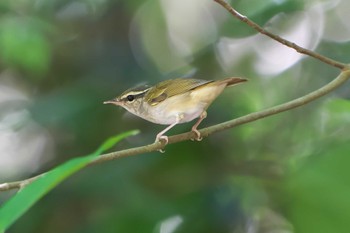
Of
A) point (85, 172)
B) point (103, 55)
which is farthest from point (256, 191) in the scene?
point (103, 55)

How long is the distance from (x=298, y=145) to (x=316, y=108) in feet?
0.34

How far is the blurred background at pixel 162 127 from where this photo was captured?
1.36 metres

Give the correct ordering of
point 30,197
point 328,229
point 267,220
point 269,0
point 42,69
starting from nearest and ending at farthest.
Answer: point 30,197, point 328,229, point 269,0, point 267,220, point 42,69

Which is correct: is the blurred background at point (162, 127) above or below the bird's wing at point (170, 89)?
below

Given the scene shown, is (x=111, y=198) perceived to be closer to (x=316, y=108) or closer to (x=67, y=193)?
(x=67, y=193)

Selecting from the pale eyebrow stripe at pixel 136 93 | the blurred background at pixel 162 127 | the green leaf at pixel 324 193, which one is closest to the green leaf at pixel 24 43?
the blurred background at pixel 162 127

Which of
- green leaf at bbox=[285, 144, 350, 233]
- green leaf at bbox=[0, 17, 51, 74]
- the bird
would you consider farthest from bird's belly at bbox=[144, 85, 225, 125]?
green leaf at bbox=[0, 17, 51, 74]

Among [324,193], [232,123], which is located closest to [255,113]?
[232,123]

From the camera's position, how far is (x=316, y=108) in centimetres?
140

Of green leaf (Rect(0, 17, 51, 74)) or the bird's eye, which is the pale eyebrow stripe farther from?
green leaf (Rect(0, 17, 51, 74))

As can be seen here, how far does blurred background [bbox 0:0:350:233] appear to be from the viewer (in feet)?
4.46

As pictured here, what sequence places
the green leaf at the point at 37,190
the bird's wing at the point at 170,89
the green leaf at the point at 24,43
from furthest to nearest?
the green leaf at the point at 24,43 → the bird's wing at the point at 170,89 → the green leaf at the point at 37,190

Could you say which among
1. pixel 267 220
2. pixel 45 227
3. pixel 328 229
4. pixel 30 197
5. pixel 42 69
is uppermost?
pixel 30 197

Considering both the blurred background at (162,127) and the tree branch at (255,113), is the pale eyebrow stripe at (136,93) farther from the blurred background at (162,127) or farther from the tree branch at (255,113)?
the tree branch at (255,113)
